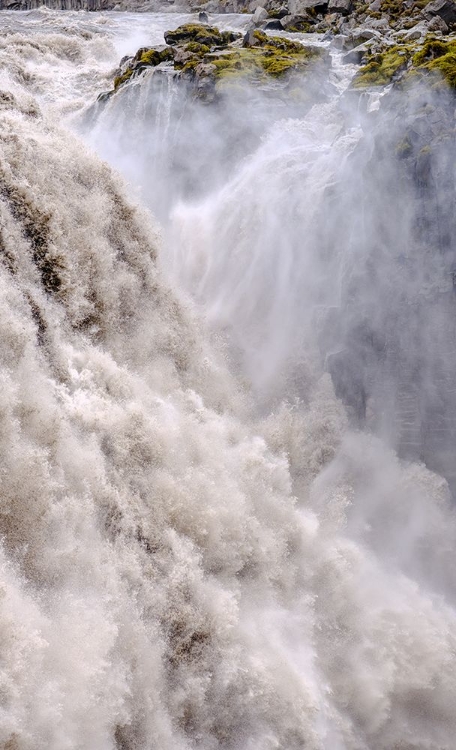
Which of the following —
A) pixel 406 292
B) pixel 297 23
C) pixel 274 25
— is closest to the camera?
pixel 406 292

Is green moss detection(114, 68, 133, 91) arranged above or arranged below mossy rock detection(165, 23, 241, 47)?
below

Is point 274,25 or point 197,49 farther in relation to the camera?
point 274,25

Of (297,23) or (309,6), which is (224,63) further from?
(309,6)

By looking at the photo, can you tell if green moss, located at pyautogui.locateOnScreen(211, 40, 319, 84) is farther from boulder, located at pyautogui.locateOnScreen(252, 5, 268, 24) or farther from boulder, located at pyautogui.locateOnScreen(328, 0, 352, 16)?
boulder, located at pyautogui.locateOnScreen(252, 5, 268, 24)

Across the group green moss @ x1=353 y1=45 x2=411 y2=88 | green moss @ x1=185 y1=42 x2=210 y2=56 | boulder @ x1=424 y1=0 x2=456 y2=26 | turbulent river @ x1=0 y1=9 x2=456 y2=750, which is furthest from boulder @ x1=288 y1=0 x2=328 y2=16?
turbulent river @ x1=0 y1=9 x2=456 y2=750

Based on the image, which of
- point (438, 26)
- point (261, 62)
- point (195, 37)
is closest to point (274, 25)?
point (195, 37)

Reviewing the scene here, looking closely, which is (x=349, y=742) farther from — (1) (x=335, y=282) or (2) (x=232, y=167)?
(2) (x=232, y=167)

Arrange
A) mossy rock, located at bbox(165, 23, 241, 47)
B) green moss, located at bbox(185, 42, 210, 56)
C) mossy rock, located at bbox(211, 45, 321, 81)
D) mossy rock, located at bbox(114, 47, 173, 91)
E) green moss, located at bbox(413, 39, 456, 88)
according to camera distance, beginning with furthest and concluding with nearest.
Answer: mossy rock, located at bbox(165, 23, 241, 47)
green moss, located at bbox(185, 42, 210, 56)
mossy rock, located at bbox(114, 47, 173, 91)
mossy rock, located at bbox(211, 45, 321, 81)
green moss, located at bbox(413, 39, 456, 88)
